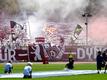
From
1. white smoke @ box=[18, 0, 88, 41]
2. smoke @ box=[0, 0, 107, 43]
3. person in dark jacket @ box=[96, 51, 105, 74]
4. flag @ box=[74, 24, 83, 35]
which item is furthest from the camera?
white smoke @ box=[18, 0, 88, 41]

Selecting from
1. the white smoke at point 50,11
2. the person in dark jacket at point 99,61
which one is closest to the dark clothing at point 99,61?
the person in dark jacket at point 99,61

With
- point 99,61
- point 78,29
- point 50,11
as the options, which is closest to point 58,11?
point 50,11

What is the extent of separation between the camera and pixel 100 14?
79.0 meters

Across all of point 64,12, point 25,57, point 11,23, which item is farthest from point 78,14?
point 25,57

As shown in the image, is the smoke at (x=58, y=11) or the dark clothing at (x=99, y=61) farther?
the smoke at (x=58, y=11)

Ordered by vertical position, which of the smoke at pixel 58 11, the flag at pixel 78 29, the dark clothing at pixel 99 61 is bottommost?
the dark clothing at pixel 99 61

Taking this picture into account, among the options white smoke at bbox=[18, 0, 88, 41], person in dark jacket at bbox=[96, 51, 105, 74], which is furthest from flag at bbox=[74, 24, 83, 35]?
person in dark jacket at bbox=[96, 51, 105, 74]

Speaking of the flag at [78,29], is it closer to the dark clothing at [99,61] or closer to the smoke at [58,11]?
the smoke at [58,11]

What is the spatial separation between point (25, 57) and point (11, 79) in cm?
3417

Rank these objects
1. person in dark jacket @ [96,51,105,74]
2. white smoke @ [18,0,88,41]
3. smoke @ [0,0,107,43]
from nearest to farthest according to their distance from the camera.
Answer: person in dark jacket @ [96,51,105,74] → smoke @ [0,0,107,43] → white smoke @ [18,0,88,41]

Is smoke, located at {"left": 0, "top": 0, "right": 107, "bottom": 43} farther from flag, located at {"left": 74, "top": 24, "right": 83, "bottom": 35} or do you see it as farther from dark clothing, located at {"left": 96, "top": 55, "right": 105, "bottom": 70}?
dark clothing, located at {"left": 96, "top": 55, "right": 105, "bottom": 70}

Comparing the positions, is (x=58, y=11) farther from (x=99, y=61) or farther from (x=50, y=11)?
(x=99, y=61)

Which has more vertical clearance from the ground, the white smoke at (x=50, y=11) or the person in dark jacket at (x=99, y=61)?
the white smoke at (x=50, y=11)

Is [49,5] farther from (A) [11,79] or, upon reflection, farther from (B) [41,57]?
(A) [11,79]
